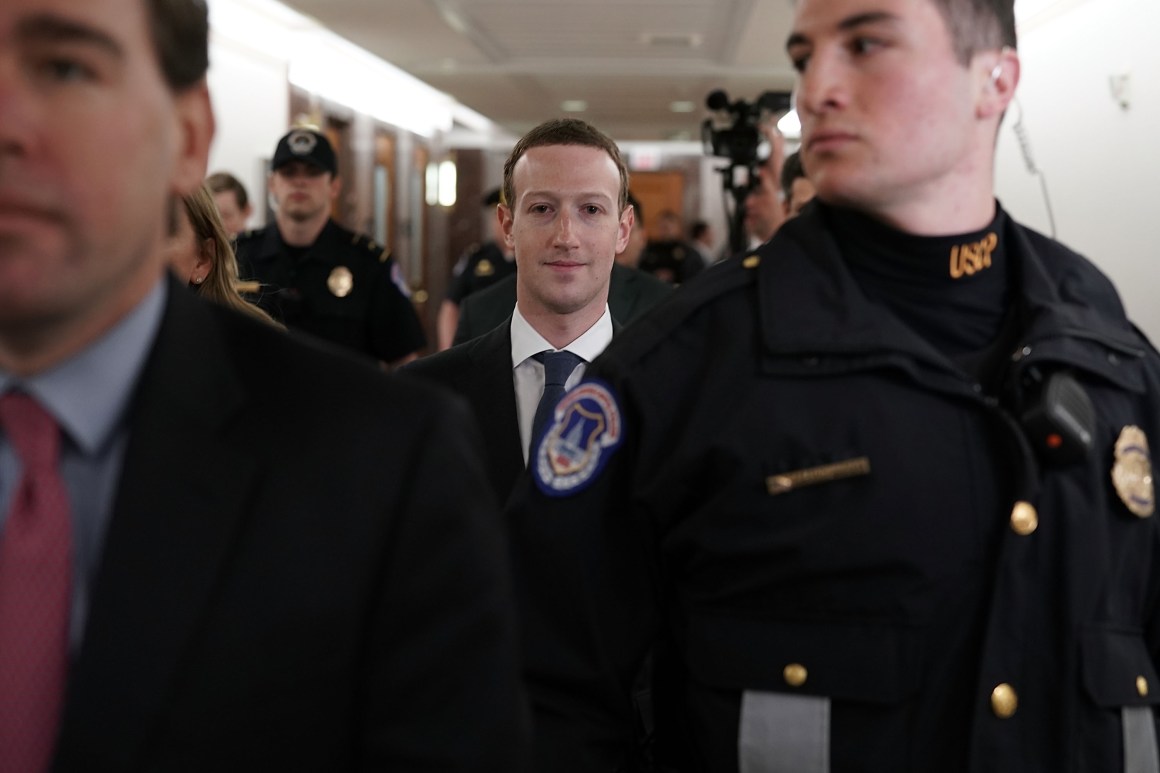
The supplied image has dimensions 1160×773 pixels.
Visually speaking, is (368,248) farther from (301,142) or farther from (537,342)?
(537,342)

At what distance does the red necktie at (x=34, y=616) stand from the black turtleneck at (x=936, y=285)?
3.06ft

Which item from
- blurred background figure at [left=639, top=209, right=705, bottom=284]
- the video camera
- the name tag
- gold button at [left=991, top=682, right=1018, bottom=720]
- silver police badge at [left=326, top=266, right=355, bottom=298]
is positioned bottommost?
gold button at [left=991, top=682, right=1018, bottom=720]

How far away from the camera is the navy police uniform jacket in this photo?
430 centimetres

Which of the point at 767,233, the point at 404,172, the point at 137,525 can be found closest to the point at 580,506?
the point at 137,525

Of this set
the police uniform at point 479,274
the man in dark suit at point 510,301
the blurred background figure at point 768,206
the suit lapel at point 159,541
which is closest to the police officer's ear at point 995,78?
the suit lapel at point 159,541

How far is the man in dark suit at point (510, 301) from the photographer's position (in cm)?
349

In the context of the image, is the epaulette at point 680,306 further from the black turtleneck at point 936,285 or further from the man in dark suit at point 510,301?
the man in dark suit at point 510,301

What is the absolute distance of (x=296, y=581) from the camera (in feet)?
3.22

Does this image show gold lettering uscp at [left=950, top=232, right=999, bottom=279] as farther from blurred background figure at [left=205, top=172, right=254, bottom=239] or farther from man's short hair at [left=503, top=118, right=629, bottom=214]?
blurred background figure at [left=205, top=172, right=254, bottom=239]

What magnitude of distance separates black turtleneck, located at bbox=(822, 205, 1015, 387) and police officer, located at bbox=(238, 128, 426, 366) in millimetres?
3034

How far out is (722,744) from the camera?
1.40 m

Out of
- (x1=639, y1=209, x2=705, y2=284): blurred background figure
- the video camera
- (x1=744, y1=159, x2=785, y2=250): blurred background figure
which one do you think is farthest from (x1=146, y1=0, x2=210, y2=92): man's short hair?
(x1=639, y1=209, x2=705, y2=284): blurred background figure

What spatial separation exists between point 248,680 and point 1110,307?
44.2 inches

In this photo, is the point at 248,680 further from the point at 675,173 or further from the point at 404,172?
the point at 675,173
